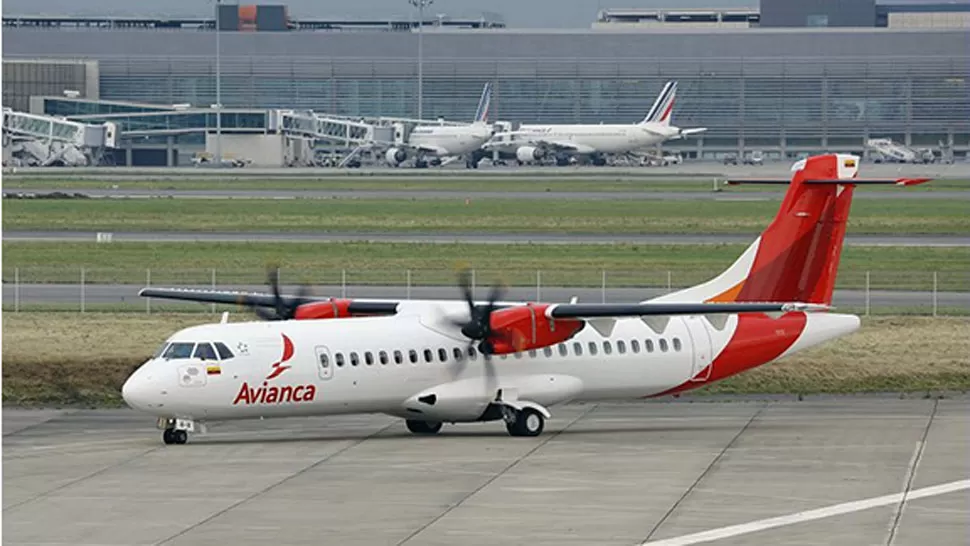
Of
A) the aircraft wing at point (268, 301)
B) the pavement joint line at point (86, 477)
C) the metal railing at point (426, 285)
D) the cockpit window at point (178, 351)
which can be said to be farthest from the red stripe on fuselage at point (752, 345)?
the metal railing at point (426, 285)

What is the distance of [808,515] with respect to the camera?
24953 mm

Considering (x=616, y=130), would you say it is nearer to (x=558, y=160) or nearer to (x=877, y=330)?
(x=558, y=160)

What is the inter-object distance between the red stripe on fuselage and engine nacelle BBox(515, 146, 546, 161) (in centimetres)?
13367

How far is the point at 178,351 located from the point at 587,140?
14090 cm

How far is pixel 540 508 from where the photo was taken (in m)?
25.6

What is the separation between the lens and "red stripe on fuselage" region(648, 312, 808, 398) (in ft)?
115

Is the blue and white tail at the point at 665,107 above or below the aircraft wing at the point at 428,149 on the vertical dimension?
above

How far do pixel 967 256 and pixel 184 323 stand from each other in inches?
1352

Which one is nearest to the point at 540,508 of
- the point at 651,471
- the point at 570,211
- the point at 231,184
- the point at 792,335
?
the point at 651,471

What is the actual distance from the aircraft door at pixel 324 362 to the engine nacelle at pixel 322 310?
3564mm

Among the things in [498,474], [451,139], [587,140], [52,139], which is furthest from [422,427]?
[52,139]

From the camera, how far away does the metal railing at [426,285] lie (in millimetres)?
54250

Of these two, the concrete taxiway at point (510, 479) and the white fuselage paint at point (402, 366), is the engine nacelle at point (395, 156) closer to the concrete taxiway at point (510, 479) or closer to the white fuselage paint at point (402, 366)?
the concrete taxiway at point (510, 479)

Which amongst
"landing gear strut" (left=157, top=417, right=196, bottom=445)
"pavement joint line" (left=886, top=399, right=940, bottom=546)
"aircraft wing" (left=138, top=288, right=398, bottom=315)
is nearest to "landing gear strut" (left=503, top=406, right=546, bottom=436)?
"aircraft wing" (left=138, top=288, right=398, bottom=315)
